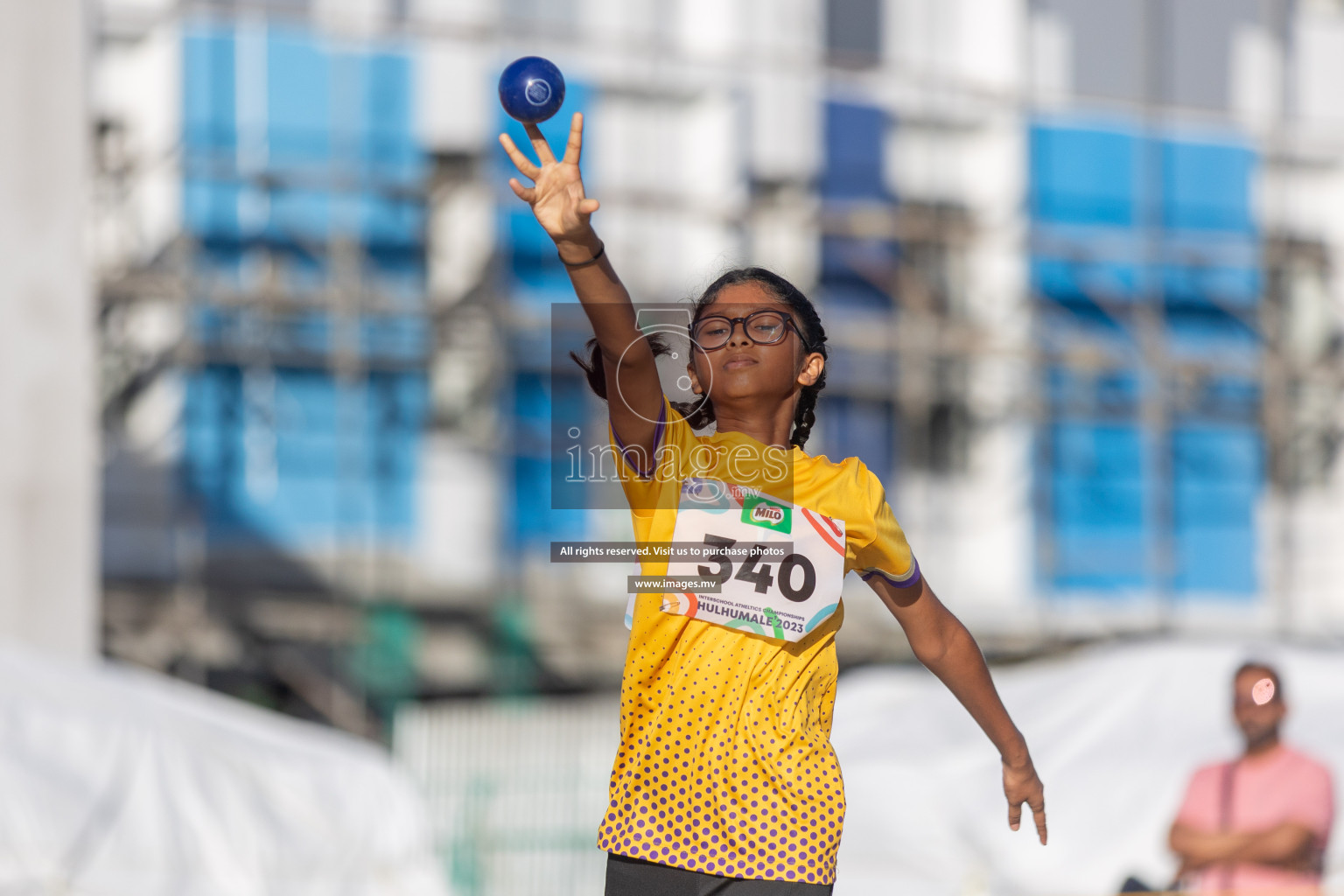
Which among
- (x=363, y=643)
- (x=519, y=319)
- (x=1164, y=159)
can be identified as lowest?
(x=363, y=643)

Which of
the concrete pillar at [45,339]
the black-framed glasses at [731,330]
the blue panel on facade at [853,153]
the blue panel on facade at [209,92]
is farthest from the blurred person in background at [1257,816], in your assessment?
the blue panel on facade at [853,153]

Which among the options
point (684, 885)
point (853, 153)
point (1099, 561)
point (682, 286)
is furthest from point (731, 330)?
point (1099, 561)

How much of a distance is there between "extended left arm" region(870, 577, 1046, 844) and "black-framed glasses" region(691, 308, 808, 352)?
1.09ft

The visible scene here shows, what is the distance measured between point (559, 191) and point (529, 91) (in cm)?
10

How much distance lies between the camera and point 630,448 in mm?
1913

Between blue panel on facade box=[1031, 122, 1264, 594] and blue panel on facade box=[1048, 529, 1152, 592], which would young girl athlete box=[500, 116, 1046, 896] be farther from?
blue panel on facade box=[1048, 529, 1152, 592]

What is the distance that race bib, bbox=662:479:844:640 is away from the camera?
6.42 ft

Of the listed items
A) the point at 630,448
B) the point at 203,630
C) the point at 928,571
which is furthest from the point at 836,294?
the point at 630,448

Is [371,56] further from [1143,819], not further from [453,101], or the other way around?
[1143,819]

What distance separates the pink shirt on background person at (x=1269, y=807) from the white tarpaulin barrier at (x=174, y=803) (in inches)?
115

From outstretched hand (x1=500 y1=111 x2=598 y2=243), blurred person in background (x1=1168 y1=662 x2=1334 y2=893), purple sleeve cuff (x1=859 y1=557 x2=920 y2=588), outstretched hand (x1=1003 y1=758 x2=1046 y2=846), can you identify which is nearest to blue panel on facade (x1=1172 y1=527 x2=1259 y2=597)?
blurred person in background (x1=1168 y1=662 x2=1334 y2=893)

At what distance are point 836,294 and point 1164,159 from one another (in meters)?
3.42

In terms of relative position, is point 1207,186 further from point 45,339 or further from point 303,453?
point 45,339

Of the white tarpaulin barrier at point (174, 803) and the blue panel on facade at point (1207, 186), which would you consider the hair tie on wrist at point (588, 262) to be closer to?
the white tarpaulin barrier at point (174, 803)
